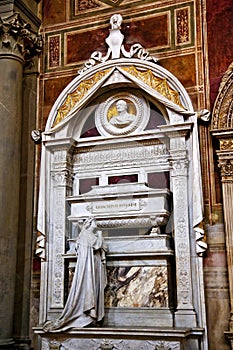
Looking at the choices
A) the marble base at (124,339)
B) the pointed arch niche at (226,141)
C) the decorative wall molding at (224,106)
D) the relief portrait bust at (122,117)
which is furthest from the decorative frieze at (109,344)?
the relief portrait bust at (122,117)

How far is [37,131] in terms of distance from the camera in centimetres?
831

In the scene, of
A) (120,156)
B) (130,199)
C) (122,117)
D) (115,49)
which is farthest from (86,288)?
(115,49)

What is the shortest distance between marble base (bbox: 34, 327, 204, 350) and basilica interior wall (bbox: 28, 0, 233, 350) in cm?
41

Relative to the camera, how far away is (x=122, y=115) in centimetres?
791

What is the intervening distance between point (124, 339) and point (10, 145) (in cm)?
330

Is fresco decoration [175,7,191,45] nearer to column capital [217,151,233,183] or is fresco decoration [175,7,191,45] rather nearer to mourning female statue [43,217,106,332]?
column capital [217,151,233,183]

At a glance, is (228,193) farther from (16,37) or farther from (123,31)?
(16,37)

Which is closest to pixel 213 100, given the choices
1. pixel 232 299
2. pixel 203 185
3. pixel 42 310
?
pixel 203 185

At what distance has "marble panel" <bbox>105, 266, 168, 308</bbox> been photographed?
6.95m

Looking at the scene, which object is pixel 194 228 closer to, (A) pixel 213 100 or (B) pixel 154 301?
(B) pixel 154 301

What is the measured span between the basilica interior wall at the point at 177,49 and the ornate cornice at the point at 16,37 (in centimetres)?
36

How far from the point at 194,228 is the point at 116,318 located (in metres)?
1.61

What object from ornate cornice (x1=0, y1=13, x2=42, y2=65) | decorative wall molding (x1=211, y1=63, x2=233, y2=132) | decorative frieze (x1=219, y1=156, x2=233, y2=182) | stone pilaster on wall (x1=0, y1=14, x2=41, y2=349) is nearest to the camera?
decorative frieze (x1=219, y1=156, x2=233, y2=182)

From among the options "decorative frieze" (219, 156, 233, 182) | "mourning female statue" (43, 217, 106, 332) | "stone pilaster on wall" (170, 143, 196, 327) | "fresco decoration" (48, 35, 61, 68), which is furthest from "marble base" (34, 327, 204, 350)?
"fresco decoration" (48, 35, 61, 68)
